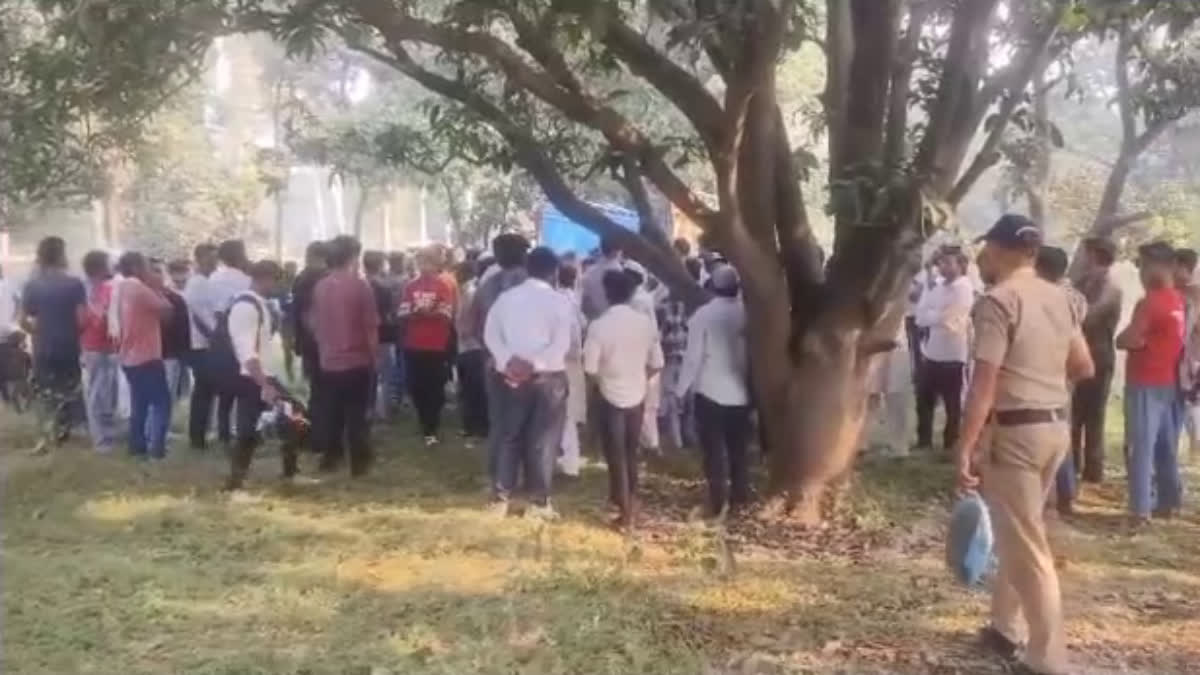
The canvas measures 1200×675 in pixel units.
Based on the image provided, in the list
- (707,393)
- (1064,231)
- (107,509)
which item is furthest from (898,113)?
(1064,231)

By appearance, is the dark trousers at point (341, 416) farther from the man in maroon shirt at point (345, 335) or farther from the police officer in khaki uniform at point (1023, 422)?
the police officer in khaki uniform at point (1023, 422)

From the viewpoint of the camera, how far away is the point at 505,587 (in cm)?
666

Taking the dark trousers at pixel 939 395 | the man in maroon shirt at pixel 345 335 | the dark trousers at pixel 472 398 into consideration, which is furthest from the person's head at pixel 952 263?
the man in maroon shirt at pixel 345 335

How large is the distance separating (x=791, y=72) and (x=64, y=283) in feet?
51.4

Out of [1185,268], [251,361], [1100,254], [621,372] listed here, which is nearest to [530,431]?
[621,372]

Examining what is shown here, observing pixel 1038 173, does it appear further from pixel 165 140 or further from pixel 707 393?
pixel 165 140

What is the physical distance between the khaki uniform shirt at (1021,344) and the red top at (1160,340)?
3.04 m

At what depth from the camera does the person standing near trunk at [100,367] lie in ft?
36.3

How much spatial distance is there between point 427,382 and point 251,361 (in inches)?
119

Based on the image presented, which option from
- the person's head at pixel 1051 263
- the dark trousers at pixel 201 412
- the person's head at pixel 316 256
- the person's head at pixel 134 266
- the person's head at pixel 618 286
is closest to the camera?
A: the person's head at pixel 1051 263

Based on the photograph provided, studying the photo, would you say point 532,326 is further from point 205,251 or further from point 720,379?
point 205,251

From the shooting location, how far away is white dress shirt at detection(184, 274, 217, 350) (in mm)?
10703

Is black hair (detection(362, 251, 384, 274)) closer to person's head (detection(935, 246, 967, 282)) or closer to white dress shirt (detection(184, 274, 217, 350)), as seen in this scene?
white dress shirt (detection(184, 274, 217, 350))

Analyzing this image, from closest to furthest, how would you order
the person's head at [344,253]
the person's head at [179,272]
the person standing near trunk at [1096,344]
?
1. the person standing near trunk at [1096,344]
2. the person's head at [344,253]
3. the person's head at [179,272]
